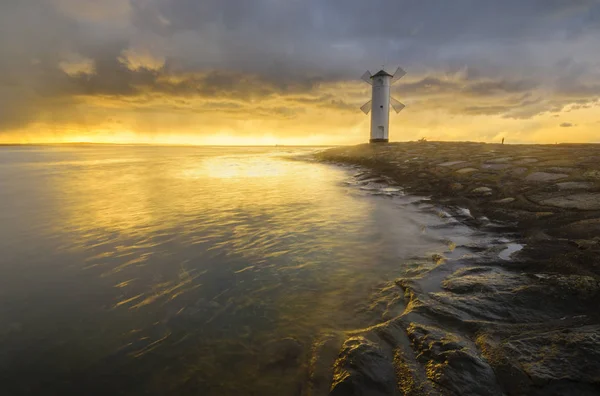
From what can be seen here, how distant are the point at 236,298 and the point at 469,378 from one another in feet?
8.19

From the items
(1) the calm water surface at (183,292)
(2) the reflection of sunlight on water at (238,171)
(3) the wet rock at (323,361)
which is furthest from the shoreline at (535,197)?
(2) the reflection of sunlight on water at (238,171)

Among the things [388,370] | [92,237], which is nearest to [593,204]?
[388,370]

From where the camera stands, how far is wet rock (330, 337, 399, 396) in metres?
2.15

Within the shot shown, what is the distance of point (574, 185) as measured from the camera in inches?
263

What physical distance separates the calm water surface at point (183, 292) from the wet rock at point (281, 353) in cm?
7

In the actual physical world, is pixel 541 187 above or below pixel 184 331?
above

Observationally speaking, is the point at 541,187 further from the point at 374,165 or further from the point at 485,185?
the point at 374,165

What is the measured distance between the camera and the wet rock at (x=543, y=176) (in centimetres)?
751

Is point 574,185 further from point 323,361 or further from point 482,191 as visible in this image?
point 323,361

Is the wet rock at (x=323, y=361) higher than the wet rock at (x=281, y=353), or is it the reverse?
the wet rock at (x=323, y=361)

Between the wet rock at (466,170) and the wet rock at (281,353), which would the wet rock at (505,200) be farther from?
the wet rock at (281,353)

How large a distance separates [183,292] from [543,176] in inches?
359

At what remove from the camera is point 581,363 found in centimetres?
213

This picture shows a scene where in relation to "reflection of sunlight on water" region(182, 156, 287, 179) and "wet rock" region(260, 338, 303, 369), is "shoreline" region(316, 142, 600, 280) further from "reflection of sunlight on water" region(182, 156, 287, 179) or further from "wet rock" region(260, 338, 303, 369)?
"reflection of sunlight on water" region(182, 156, 287, 179)
